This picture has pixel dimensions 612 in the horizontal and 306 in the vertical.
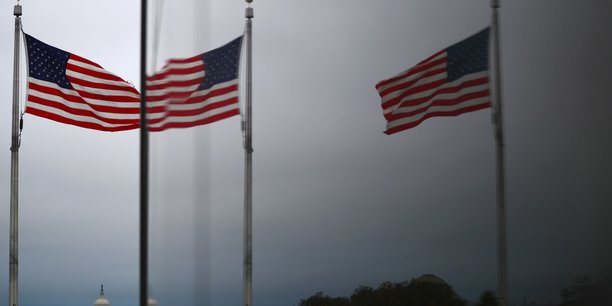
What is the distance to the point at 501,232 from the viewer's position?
3.98 meters

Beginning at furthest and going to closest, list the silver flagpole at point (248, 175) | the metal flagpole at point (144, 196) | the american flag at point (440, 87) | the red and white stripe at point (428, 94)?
the silver flagpole at point (248, 175) < the red and white stripe at point (428, 94) < the american flag at point (440, 87) < the metal flagpole at point (144, 196)

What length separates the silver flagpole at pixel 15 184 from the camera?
1220 cm

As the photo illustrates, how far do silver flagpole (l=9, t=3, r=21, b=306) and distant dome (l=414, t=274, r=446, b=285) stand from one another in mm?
8064

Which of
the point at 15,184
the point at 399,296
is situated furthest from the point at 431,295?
the point at 15,184

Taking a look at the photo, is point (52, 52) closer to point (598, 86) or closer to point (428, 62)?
point (428, 62)

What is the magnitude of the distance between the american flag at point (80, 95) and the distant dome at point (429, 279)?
6358mm

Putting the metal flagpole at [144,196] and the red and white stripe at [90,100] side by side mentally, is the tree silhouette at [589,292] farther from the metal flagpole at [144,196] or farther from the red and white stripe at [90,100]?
the red and white stripe at [90,100]

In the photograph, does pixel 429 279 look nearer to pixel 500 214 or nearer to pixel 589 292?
pixel 500 214

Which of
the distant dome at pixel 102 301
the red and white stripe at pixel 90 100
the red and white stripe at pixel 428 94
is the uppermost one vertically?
the red and white stripe at pixel 90 100

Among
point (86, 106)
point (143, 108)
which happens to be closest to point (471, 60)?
point (143, 108)

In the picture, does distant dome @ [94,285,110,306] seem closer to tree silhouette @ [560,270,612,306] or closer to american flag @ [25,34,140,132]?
american flag @ [25,34,140,132]

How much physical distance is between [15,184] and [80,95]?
5.75 ft

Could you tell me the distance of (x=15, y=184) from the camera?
40.5 ft

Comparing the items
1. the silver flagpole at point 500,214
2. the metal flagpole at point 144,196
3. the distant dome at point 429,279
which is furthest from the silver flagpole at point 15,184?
the metal flagpole at point 144,196
